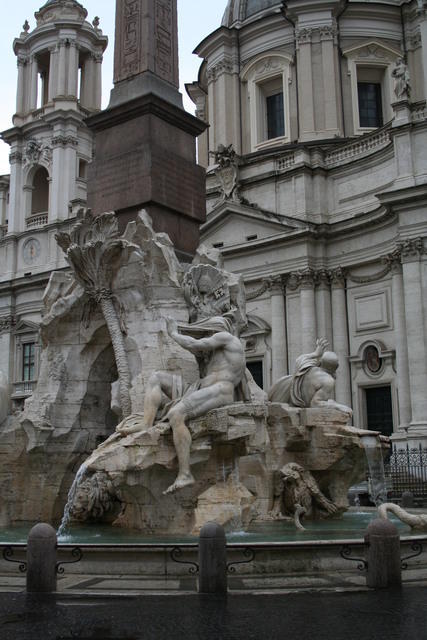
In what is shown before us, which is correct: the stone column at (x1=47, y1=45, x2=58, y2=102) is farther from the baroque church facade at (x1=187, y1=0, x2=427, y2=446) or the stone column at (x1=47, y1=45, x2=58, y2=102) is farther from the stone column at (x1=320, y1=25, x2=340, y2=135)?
the stone column at (x1=320, y1=25, x2=340, y2=135)

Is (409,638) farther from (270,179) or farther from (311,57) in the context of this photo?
(311,57)

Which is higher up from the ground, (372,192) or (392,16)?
(392,16)

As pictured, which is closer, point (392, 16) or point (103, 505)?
point (103, 505)

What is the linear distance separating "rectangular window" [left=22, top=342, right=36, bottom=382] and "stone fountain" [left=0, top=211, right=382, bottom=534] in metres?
27.6

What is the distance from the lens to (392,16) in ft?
136

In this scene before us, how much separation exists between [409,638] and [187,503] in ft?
15.9

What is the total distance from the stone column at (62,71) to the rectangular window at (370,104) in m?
16.6

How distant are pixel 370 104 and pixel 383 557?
124ft

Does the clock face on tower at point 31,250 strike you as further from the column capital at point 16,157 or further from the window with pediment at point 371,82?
the window with pediment at point 371,82

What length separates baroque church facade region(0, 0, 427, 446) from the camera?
31.5 m

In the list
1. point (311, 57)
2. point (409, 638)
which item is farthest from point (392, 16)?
point (409, 638)

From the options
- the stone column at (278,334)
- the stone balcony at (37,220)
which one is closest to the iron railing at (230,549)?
the stone column at (278,334)

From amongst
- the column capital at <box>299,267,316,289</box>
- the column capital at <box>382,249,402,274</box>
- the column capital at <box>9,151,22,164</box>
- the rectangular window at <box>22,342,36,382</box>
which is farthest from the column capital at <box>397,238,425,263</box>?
the column capital at <box>9,151,22,164</box>

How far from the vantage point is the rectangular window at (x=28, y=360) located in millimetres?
39562
